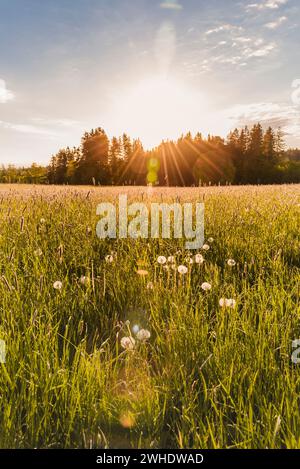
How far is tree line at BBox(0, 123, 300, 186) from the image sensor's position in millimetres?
68188

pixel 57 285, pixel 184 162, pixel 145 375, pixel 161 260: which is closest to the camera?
pixel 145 375

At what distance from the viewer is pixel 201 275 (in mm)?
3387

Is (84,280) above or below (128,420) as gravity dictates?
above

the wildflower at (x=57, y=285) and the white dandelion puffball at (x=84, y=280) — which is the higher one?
the wildflower at (x=57, y=285)

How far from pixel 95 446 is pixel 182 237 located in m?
2.98

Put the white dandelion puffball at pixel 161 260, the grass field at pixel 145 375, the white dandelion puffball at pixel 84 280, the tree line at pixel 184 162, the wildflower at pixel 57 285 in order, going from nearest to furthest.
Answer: the grass field at pixel 145 375, the wildflower at pixel 57 285, the white dandelion puffball at pixel 84 280, the white dandelion puffball at pixel 161 260, the tree line at pixel 184 162

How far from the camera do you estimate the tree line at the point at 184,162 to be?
224ft

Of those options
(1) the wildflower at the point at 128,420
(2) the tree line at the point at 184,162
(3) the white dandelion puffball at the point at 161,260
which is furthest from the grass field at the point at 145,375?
(2) the tree line at the point at 184,162

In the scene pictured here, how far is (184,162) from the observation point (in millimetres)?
75188

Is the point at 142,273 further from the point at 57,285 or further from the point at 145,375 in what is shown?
the point at 145,375

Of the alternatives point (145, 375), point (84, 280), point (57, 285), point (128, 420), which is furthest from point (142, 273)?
point (128, 420)

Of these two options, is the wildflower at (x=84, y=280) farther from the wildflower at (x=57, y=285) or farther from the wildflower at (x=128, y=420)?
the wildflower at (x=128, y=420)

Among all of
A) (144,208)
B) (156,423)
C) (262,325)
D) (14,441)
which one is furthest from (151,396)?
(144,208)
